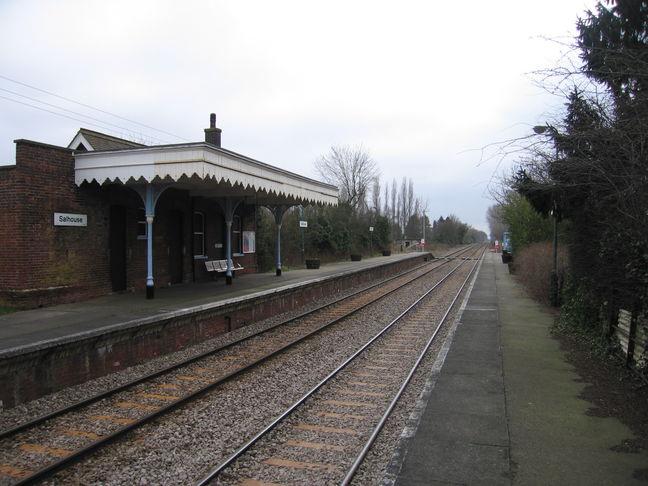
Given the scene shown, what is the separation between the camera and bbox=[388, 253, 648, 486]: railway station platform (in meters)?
3.93

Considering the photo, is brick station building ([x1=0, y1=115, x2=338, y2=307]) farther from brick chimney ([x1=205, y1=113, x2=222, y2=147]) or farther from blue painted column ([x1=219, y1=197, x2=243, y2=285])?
brick chimney ([x1=205, y1=113, x2=222, y2=147])

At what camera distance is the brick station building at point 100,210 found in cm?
1014

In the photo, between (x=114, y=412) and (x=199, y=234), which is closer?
(x=114, y=412)

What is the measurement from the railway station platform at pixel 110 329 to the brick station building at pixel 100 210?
25.5 inches

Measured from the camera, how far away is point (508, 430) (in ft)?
15.9

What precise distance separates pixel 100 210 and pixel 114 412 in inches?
292

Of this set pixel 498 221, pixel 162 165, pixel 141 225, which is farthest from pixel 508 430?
pixel 498 221

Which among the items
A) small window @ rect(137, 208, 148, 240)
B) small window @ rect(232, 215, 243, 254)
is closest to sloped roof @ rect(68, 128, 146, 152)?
small window @ rect(137, 208, 148, 240)

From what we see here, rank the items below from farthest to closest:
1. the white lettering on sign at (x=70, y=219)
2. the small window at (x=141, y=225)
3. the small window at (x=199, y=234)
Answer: the small window at (x=199, y=234)
the small window at (x=141, y=225)
the white lettering on sign at (x=70, y=219)

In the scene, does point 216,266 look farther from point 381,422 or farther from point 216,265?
point 381,422

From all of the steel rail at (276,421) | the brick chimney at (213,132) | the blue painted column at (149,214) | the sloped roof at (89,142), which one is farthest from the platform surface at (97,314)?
the brick chimney at (213,132)

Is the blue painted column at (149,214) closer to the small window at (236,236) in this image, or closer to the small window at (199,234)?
the small window at (199,234)

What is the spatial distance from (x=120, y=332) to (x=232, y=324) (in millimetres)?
3656

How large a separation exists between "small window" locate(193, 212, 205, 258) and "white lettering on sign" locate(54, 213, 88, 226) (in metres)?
4.69
